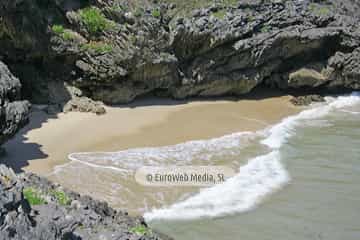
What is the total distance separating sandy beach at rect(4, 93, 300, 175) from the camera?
1406cm

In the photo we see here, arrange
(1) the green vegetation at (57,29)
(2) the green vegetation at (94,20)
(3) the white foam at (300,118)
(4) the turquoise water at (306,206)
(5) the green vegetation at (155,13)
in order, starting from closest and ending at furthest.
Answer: (4) the turquoise water at (306,206) → (3) the white foam at (300,118) → (1) the green vegetation at (57,29) → (2) the green vegetation at (94,20) → (5) the green vegetation at (155,13)

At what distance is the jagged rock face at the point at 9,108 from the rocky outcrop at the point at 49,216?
4743 millimetres

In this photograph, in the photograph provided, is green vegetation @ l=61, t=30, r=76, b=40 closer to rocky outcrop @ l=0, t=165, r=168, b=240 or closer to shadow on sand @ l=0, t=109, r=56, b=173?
shadow on sand @ l=0, t=109, r=56, b=173

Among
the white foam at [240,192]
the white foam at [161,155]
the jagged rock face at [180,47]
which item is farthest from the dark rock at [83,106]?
→ the white foam at [240,192]

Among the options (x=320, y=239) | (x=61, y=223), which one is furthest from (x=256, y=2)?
(x=61, y=223)

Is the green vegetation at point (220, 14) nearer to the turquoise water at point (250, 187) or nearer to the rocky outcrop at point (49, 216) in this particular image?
the turquoise water at point (250, 187)

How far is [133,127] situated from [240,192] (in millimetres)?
6258

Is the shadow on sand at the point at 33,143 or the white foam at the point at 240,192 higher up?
the shadow on sand at the point at 33,143

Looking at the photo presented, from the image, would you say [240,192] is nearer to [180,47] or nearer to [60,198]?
[60,198]

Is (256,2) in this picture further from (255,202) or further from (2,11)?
(255,202)

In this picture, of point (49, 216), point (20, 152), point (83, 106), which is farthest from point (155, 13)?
point (49, 216)

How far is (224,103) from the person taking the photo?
21578 millimetres

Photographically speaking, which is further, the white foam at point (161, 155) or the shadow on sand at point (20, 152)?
the white foam at point (161, 155)

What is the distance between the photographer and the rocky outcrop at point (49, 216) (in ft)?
14.0
